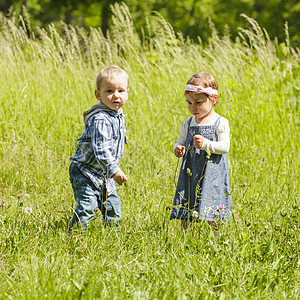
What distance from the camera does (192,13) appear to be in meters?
25.5

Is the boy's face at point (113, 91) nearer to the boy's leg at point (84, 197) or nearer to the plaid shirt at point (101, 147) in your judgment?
the plaid shirt at point (101, 147)

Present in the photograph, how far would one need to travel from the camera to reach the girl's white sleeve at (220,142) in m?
2.74

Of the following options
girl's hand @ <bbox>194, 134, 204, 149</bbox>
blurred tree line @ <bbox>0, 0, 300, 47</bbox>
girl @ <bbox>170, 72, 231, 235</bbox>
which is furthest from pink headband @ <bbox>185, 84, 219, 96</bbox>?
blurred tree line @ <bbox>0, 0, 300, 47</bbox>

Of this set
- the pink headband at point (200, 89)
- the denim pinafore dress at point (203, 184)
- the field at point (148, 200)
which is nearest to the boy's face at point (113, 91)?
the pink headband at point (200, 89)

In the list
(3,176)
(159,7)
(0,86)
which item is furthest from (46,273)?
(159,7)

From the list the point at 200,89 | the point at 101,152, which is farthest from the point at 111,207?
the point at 200,89

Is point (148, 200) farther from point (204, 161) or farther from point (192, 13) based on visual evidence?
point (192, 13)

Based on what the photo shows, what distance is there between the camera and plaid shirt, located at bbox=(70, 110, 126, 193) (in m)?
2.68

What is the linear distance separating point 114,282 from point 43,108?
3014mm

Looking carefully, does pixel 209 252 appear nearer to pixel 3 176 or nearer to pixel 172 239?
pixel 172 239

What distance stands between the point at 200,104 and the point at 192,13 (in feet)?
79.2

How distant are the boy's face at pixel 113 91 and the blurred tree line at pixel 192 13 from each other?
48.5 feet

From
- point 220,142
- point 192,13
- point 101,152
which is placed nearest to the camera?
point 101,152

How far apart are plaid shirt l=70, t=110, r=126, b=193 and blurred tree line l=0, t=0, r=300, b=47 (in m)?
14.8
